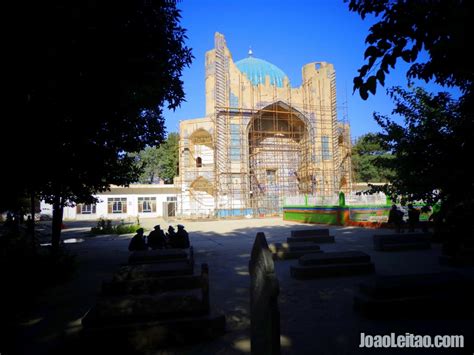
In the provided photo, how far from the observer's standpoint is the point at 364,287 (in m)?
4.46

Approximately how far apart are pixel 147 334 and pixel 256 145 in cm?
2867

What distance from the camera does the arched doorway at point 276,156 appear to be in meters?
30.4

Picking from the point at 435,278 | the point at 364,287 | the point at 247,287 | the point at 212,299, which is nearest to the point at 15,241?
the point at 212,299

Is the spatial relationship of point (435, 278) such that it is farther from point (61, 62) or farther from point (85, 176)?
point (85, 176)

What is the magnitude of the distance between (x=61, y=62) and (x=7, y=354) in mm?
3215

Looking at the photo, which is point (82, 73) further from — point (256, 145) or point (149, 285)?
point (256, 145)

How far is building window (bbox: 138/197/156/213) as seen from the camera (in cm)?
3534

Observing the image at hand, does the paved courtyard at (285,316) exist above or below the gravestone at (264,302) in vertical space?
below

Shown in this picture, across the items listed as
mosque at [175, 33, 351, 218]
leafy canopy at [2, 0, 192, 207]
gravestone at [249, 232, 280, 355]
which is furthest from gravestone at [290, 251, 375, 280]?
mosque at [175, 33, 351, 218]

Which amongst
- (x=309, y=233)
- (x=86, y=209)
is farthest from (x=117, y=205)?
(x=309, y=233)

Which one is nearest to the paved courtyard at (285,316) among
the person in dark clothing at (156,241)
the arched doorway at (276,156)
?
the person in dark clothing at (156,241)

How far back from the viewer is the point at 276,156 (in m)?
31.9

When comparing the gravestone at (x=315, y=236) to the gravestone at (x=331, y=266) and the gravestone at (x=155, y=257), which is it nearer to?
the gravestone at (x=331, y=266)

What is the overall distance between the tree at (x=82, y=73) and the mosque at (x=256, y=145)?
882 inches
